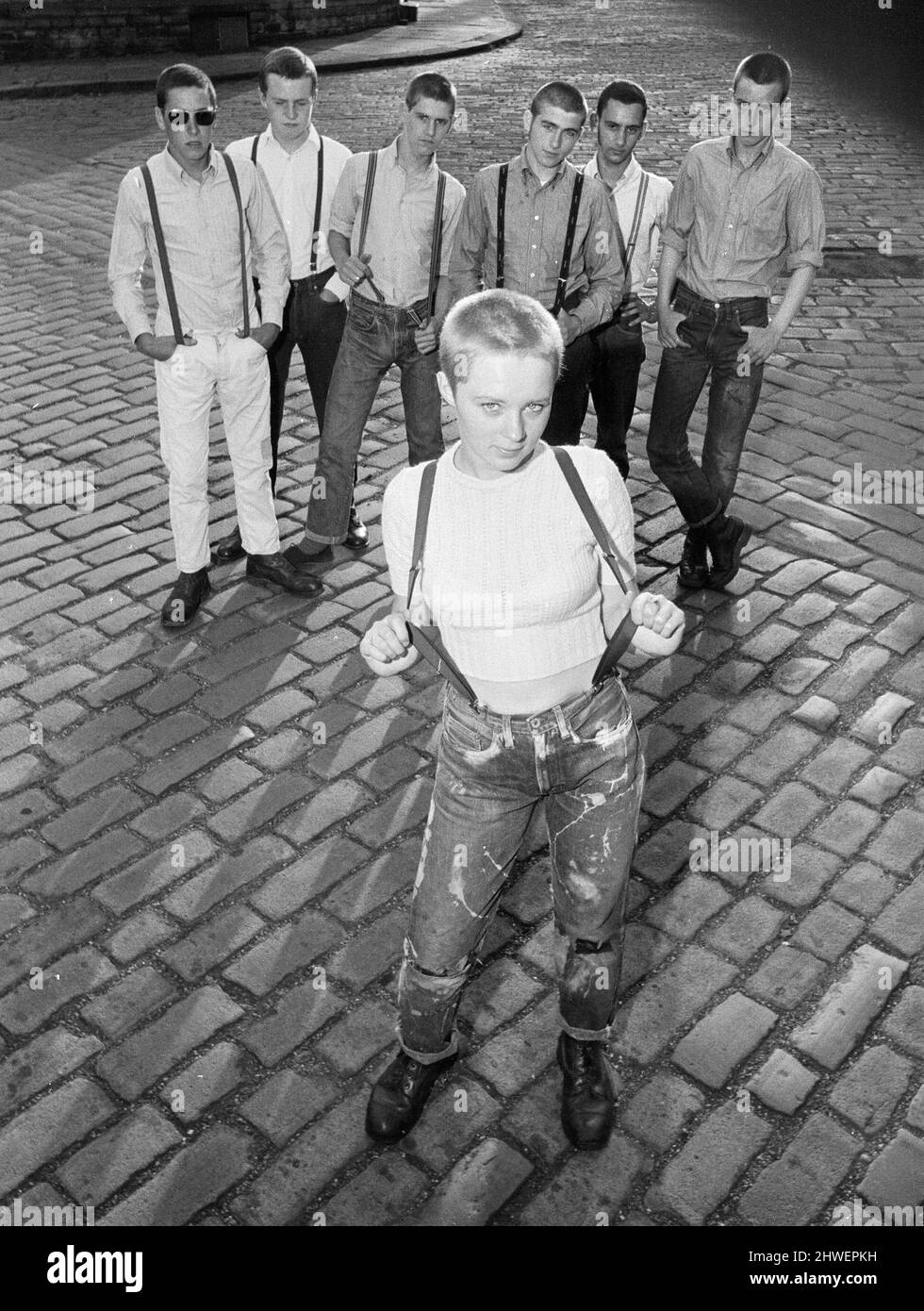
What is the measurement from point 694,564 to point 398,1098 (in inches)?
124

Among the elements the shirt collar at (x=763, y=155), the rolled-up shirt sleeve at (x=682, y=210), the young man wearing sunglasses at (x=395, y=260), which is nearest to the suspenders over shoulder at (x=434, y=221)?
the young man wearing sunglasses at (x=395, y=260)

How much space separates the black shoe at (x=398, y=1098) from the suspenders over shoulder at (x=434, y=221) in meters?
3.37

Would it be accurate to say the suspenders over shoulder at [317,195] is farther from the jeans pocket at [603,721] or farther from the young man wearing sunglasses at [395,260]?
the jeans pocket at [603,721]

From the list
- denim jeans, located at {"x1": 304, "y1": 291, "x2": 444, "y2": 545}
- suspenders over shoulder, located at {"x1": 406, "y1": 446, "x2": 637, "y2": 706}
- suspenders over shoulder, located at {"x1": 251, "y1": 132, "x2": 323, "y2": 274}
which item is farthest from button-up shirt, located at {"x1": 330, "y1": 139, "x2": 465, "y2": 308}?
suspenders over shoulder, located at {"x1": 406, "y1": 446, "x2": 637, "y2": 706}

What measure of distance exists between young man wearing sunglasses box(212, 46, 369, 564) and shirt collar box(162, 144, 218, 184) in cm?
31

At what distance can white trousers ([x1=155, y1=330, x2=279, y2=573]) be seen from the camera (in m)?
5.18

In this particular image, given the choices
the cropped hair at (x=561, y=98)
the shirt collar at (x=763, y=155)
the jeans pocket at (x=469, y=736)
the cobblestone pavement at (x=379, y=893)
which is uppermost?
the cropped hair at (x=561, y=98)

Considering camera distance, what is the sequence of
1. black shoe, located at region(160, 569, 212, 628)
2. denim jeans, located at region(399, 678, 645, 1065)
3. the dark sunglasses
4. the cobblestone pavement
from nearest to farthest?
denim jeans, located at region(399, 678, 645, 1065) → the cobblestone pavement → the dark sunglasses → black shoe, located at region(160, 569, 212, 628)

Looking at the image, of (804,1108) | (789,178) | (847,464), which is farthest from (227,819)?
(847,464)

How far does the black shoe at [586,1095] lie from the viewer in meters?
3.24

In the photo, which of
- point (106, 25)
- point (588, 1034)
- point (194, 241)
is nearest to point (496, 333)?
point (588, 1034)

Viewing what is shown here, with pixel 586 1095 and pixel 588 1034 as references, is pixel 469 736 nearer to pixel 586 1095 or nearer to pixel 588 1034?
pixel 588 1034

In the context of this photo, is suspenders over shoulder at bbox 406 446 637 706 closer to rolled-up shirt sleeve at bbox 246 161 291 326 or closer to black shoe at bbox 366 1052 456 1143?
black shoe at bbox 366 1052 456 1143

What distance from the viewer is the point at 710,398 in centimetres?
544
